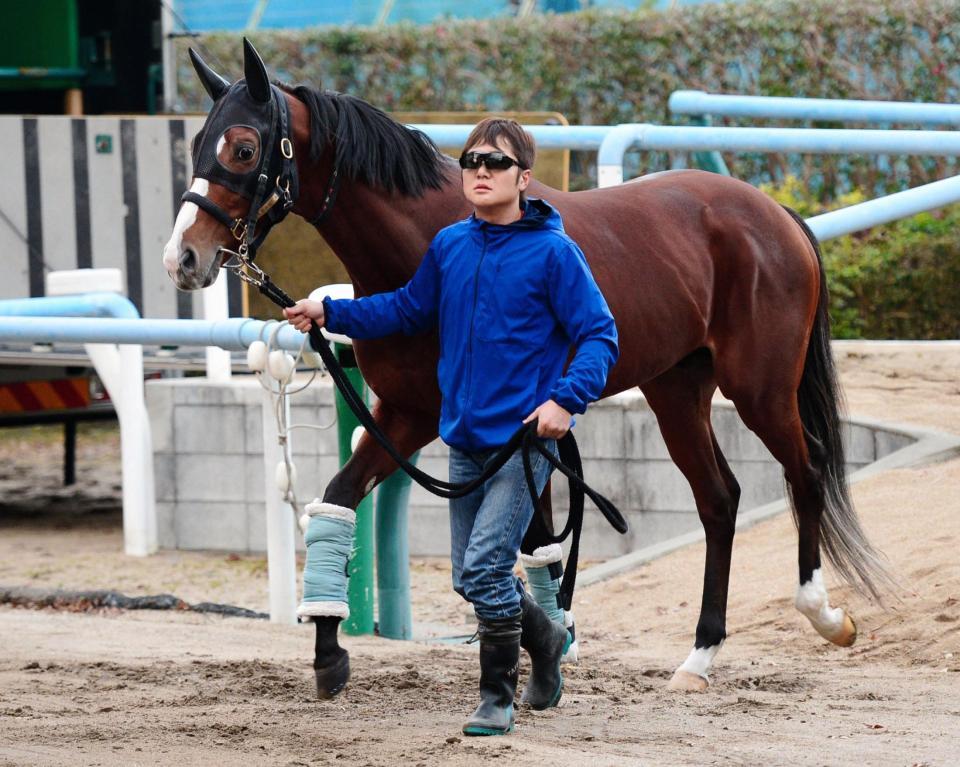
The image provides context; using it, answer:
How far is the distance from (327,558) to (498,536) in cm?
52

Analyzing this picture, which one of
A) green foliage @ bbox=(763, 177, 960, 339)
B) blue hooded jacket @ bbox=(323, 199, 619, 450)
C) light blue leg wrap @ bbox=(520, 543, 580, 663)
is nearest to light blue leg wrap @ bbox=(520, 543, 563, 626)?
light blue leg wrap @ bbox=(520, 543, 580, 663)

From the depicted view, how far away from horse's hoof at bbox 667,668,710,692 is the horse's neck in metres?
1.46

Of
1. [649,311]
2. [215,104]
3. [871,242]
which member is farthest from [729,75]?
[215,104]

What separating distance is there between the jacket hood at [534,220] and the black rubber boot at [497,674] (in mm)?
939

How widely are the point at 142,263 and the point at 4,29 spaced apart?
2817 millimetres

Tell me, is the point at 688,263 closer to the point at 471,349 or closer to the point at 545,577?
the point at 545,577

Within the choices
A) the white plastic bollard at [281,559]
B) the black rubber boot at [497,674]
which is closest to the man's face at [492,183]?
the black rubber boot at [497,674]

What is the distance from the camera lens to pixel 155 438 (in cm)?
795

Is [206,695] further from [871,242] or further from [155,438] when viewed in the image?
[871,242]

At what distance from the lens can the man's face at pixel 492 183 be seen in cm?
376

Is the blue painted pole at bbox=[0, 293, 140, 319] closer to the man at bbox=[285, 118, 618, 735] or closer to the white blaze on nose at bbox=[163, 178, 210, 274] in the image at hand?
the white blaze on nose at bbox=[163, 178, 210, 274]

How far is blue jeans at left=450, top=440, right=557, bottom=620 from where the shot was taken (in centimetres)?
380

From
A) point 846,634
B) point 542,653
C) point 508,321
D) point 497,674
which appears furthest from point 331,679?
point 846,634

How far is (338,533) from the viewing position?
4094 millimetres
